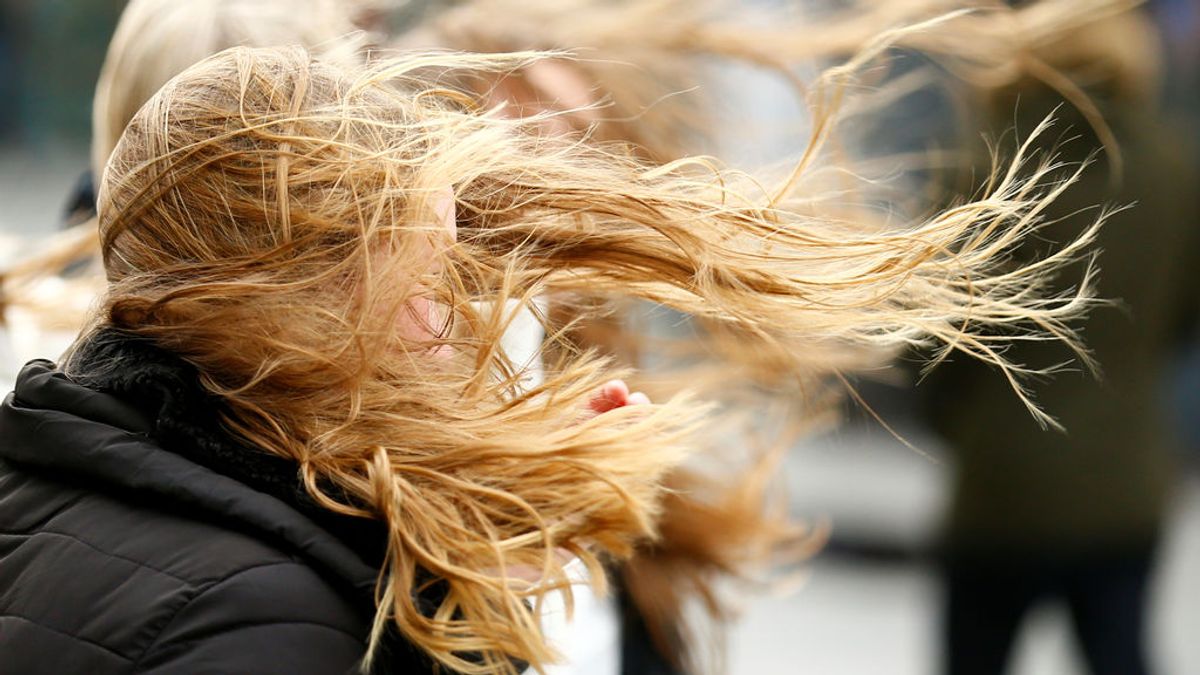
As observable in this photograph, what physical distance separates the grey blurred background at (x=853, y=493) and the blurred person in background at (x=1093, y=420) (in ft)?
0.28

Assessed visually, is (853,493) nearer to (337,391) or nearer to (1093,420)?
(1093,420)

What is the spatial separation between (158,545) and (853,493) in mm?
3344

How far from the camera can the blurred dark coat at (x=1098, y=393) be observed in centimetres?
279

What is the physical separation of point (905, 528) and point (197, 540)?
10.8 feet

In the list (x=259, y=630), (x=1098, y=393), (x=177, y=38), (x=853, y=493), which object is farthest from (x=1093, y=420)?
(x=259, y=630)

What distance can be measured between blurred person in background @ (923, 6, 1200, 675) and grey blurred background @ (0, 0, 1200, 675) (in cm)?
9

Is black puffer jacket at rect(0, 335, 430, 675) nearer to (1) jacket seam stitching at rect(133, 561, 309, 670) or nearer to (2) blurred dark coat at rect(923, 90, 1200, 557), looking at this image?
(1) jacket seam stitching at rect(133, 561, 309, 670)

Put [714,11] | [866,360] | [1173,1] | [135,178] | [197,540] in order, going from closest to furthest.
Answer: [197,540] → [135,178] → [866,360] → [714,11] → [1173,1]

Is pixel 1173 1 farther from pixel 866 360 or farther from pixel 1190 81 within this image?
pixel 866 360

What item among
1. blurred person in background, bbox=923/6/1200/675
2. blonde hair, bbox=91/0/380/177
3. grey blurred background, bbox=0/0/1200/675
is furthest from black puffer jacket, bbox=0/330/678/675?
grey blurred background, bbox=0/0/1200/675

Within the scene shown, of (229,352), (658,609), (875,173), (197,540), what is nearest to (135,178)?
(229,352)

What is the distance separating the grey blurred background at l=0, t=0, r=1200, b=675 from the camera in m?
3.26

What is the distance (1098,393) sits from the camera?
2.91 meters

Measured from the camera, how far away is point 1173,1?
285cm
